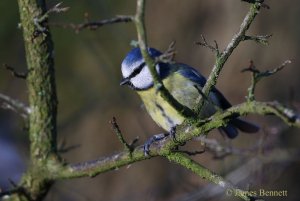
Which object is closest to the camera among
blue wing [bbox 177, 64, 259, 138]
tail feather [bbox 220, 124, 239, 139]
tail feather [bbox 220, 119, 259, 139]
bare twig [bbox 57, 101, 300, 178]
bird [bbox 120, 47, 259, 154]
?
bare twig [bbox 57, 101, 300, 178]

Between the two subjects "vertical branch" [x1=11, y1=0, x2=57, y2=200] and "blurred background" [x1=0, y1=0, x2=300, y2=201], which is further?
"blurred background" [x1=0, y1=0, x2=300, y2=201]

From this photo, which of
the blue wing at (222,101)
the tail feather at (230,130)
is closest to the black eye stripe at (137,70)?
the blue wing at (222,101)

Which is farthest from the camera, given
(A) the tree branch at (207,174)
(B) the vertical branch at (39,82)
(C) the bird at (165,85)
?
(C) the bird at (165,85)

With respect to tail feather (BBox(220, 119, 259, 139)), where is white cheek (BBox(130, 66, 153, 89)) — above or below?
above

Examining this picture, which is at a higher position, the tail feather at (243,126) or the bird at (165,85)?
the bird at (165,85)

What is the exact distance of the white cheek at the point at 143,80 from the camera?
9.71 ft

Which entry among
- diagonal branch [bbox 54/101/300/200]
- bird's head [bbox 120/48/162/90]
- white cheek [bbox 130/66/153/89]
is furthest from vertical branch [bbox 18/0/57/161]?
white cheek [bbox 130/66/153/89]

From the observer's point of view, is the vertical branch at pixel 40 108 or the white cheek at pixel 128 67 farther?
the white cheek at pixel 128 67

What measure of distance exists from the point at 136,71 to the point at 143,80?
0.12 m

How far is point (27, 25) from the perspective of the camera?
7.75 feet

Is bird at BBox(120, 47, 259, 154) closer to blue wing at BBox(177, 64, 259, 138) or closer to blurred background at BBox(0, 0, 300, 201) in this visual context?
blue wing at BBox(177, 64, 259, 138)

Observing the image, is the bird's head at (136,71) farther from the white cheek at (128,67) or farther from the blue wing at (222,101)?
the blue wing at (222,101)

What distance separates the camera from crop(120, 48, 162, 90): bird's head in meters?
2.76

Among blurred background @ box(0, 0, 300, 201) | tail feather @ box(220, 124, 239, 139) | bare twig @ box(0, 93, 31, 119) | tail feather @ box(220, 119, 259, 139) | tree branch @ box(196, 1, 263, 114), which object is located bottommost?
blurred background @ box(0, 0, 300, 201)
